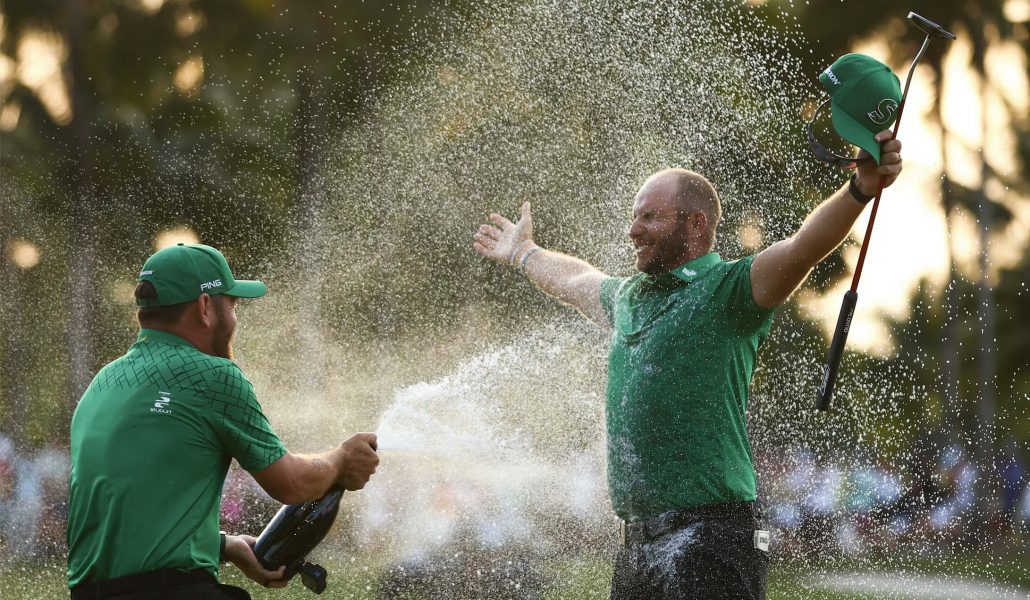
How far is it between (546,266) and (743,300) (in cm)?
144

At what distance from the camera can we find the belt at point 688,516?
3.76 meters

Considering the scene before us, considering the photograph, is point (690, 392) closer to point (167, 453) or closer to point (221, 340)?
point (221, 340)

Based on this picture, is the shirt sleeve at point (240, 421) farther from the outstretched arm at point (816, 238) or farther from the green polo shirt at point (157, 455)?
the outstretched arm at point (816, 238)

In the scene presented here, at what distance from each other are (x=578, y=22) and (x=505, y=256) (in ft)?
13.7

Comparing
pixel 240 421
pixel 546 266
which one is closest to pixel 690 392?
pixel 546 266

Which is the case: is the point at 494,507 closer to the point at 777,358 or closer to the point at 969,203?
the point at 777,358

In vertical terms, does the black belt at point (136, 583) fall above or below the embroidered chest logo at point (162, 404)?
below

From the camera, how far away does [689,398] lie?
3.86m

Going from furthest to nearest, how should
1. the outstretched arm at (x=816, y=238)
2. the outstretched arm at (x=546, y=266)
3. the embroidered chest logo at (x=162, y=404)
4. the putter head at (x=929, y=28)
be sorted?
the outstretched arm at (x=546, y=266)
the putter head at (x=929, y=28)
the outstretched arm at (x=816, y=238)
the embroidered chest logo at (x=162, y=404)

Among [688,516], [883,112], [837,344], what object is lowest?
[688,516]

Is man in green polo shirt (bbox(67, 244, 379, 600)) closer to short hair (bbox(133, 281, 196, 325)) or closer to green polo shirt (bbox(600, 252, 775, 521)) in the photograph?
short hair (bbox(133, 281, 196, 325))

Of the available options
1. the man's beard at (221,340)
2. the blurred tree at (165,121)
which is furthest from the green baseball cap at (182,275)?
the blurred tree at (165,121)

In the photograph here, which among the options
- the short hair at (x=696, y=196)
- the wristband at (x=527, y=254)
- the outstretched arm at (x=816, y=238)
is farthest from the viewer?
the wristband at (x=527, y=254)

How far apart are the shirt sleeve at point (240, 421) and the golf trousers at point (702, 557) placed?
1.32 meters
